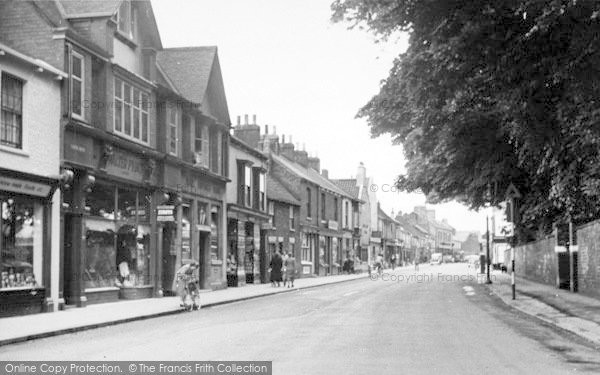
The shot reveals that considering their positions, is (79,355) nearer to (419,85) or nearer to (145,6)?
(419,85)

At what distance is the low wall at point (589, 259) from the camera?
2297 cm

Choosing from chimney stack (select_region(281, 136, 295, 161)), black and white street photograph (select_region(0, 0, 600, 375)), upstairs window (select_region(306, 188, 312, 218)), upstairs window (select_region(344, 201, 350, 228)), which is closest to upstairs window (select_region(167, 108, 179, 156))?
black and white street photograph (select_region(0, 0, 600, 375))

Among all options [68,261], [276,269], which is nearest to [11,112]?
[68,261]

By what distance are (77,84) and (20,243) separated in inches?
208

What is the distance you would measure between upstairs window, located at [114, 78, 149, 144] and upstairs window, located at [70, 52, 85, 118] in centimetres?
221

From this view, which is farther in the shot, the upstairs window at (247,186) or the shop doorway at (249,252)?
the shop doorway at (249,252)

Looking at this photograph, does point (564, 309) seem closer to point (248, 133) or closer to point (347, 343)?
point (347, 343)

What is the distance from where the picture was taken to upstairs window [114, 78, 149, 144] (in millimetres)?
24219

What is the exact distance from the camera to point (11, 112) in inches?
741

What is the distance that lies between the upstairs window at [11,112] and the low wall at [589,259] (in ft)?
55.5

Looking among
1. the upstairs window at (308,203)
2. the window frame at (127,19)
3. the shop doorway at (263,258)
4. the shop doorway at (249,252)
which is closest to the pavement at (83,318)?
the window frame at (127,19)

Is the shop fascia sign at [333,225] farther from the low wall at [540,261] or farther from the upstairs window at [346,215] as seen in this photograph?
the low wall at [540,261]

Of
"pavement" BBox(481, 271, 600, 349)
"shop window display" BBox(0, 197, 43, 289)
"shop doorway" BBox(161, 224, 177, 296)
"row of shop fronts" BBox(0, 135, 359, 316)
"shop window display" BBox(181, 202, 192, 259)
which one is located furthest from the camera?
"shop window display" BBox(181, 202, 192, 259)

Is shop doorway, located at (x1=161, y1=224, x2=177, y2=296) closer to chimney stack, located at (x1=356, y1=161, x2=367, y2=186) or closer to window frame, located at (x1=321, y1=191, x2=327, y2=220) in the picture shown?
window frame, located at (x1=321, y1=191, x2=327, y2=220)
